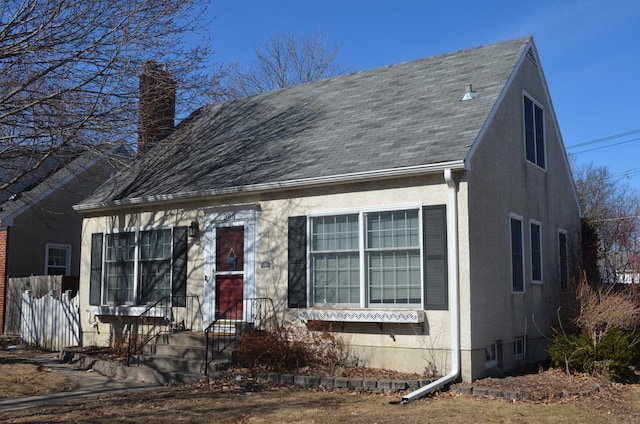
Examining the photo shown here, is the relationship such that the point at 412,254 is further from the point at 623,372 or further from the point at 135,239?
the point at 135,239

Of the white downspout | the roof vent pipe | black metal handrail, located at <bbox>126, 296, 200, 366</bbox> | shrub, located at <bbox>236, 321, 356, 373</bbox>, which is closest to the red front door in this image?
black metal handrail, located at <bbox>126, 296, 200, 366</bbox>

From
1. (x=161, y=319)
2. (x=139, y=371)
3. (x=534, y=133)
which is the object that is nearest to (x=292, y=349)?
(x=139, y=371)

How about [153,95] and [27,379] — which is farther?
[153,95]

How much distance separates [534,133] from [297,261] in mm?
6056

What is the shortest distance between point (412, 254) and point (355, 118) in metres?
3.92

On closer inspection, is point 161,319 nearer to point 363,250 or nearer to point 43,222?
point 363,250

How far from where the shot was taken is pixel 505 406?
346 inches

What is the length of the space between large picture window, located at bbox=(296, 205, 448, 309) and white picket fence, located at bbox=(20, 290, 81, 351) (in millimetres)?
6599

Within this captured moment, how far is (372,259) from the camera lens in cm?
1126

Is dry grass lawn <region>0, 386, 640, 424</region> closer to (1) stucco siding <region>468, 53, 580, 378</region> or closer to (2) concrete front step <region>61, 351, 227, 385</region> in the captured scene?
(2) concrete front step <region>61, 351, 227, 385</region>

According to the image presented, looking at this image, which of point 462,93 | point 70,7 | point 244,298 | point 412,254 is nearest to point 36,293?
point 244,298

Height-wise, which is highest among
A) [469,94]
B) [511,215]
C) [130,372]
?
[469,94]

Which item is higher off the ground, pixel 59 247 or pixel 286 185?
pixel 286 185

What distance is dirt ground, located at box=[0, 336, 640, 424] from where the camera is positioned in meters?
8.13
